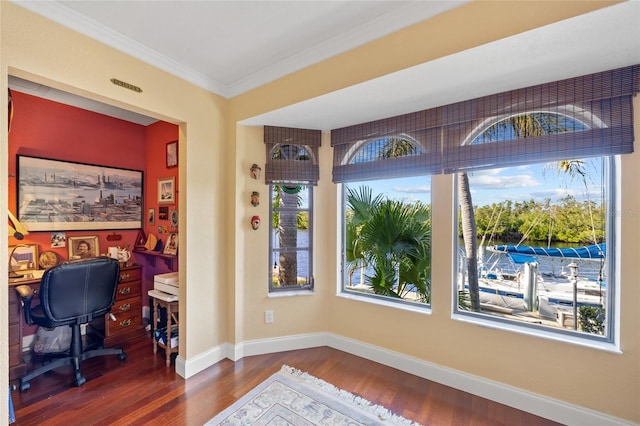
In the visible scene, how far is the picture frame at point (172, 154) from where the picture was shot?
323 centimetres

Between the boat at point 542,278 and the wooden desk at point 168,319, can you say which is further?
the wooden desk at point 168,319

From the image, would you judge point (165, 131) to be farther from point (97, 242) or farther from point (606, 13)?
point (606, 13)

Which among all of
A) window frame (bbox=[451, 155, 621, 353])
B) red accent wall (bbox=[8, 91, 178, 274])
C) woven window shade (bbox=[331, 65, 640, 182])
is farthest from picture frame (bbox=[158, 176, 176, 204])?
window frame (bbox=[451, 155, 621, 353])

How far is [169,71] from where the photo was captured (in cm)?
218

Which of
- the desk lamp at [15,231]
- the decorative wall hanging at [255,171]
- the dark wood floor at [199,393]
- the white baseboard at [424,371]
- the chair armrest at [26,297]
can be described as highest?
the decorative wall hanging at [255,171]

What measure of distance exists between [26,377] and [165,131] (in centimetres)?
266

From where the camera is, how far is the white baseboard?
1.77 m

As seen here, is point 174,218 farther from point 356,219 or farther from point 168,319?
point 356,219

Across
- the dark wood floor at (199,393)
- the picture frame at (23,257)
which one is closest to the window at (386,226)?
the dark wood floor at (199,393)

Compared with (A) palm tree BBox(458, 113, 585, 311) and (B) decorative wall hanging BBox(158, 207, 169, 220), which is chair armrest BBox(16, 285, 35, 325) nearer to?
(B) decorative wall hanging BBox(158, 207, 169, 220)

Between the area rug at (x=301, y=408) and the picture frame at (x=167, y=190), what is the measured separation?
235 centimetres

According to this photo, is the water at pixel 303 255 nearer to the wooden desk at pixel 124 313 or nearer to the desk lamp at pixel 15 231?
the wooden desk at pixel 124 313

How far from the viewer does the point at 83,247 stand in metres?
2.96

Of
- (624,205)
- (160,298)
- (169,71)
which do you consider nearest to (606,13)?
(624,205)
